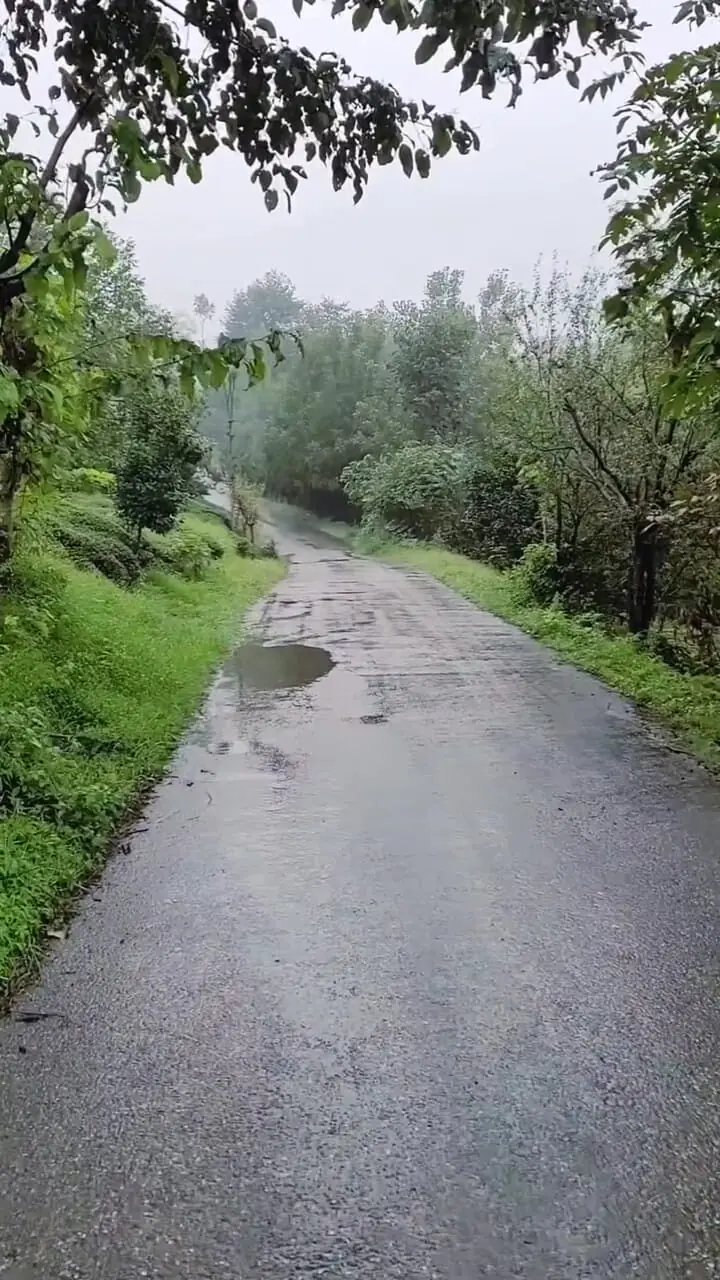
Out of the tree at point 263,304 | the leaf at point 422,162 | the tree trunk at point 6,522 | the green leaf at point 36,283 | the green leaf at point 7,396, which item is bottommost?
the tree trunk at point 6,522

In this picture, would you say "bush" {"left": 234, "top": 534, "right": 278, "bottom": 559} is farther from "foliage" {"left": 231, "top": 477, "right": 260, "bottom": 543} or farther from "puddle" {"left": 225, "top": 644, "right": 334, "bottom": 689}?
"puddle" {"left": 225, "top": 644, "right": 334, "bottom": 689}

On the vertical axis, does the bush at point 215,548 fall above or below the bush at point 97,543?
below

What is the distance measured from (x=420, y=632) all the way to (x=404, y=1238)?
1234 centimetres

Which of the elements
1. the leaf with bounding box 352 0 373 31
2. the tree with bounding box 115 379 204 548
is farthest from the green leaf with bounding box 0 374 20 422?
the tree with bounding box 115 379 204 548

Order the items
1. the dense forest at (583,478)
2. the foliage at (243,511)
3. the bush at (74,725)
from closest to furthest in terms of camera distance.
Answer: the bush at (74,725) < the dense forest at (583,478) < the foliage at (243,511)

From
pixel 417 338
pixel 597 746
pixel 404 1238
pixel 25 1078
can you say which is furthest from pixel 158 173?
pixel 417 338

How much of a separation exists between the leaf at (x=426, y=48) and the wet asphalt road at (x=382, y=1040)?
333cm

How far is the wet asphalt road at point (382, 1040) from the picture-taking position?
2.57 metres

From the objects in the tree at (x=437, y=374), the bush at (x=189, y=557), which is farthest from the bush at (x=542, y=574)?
the tree at (x=437, y=374)

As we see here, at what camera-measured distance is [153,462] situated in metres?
18.0

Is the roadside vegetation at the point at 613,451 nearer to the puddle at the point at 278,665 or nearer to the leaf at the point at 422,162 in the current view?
the leaf at the point at 422,162

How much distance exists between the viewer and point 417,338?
4497 cm

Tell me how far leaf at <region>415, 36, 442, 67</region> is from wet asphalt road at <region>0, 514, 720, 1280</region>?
3.33 meters

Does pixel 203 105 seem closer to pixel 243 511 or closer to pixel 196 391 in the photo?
pixel 196 391
